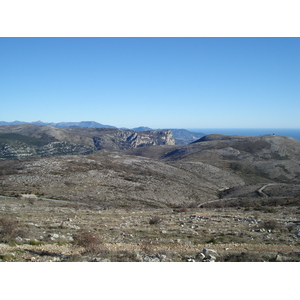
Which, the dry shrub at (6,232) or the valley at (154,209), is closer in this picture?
the valley at (154,209)

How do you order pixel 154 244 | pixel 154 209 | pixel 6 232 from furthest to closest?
pixel 154 209 < pixel 154 244 < pixel 6 232

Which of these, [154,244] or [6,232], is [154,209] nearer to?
[154,244]

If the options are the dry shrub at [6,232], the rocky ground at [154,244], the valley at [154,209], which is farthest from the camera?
the dry shrub at [6,232]

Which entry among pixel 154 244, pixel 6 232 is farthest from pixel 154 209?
pixel 6 232

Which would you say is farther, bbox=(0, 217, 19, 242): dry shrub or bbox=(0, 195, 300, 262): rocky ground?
bbox=(0, 217, 19, 242): dry shrub

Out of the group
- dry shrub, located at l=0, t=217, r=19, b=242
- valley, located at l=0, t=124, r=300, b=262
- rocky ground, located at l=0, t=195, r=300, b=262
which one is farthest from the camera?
dry shrub, located at l=0, t=217, r=19, b=242

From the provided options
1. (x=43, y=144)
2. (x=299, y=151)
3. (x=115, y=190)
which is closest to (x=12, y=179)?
(x=115, y=190)

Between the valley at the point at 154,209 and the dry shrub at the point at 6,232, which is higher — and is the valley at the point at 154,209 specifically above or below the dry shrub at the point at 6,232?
below

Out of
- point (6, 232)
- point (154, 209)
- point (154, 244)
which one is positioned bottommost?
point (154, 209)

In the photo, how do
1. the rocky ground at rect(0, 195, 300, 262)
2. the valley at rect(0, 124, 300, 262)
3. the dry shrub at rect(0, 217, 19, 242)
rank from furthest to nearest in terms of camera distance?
the dry shrub at rect(0, 217, 19, 242)
the valley at rect(0, 124, 300, 262)
the rocky ground at rect(0, 195, 300, 262)

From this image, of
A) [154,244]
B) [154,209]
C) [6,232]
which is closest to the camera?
[6,232]

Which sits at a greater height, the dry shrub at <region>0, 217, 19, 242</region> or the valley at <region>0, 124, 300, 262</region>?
the dry shrub at <region>0, 217, 19, 242</region>

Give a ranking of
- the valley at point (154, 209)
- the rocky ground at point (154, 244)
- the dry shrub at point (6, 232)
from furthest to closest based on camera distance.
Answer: the dry shrub at point (6, 232) < the valley at point (154, 209) < the rocky ground at point (154, 244)
